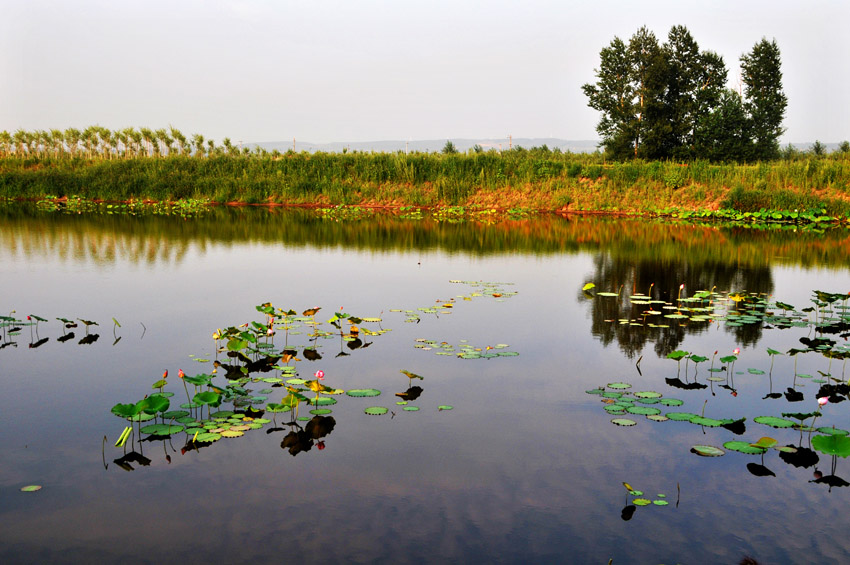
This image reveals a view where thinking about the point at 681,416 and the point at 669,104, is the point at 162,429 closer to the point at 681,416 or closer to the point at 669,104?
the point at 681,416

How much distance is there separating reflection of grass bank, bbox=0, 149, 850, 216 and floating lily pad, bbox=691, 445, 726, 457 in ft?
83.1

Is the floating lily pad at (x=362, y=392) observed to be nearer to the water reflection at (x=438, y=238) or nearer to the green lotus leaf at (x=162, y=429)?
the green lotus leaf at (x=162, y=429)

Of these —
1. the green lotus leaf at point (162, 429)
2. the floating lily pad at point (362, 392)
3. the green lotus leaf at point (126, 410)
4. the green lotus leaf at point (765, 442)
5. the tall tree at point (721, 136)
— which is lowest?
the green lotus leaf at point (162, 429)

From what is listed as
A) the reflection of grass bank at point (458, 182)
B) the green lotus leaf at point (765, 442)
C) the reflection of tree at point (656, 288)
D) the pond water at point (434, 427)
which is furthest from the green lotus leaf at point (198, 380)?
the reflection of grass bank at point (458, 182)

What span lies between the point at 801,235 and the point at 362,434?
20.8m

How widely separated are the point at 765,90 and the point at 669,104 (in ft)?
52.7

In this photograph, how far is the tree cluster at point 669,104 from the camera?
144 ft

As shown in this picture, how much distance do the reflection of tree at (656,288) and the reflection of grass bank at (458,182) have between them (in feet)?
48.1

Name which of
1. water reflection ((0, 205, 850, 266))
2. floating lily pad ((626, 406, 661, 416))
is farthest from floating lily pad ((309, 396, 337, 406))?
water reflection ((0, 205, 850, 266))

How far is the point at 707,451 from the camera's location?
4902 mm

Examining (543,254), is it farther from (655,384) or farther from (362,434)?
(362,434)

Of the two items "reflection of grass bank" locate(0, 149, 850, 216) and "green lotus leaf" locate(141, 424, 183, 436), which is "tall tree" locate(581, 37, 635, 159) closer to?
"reflection of grass bank" locate(0, 149, 850, 216)

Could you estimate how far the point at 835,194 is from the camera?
27047mm

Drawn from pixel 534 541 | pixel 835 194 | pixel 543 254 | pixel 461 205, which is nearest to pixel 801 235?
pixel 835 194
